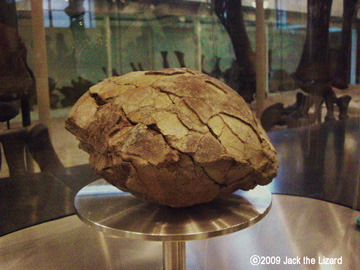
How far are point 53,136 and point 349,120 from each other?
→ 1.86 meters

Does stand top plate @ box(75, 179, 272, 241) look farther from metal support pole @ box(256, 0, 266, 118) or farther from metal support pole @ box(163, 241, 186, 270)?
metal support pole @ box(256, 0, 266, 118)

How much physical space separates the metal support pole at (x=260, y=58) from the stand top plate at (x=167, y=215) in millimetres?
1542

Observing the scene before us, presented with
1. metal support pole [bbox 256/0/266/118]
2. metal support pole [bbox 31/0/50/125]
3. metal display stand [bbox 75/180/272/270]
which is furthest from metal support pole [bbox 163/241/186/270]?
metal support pole [bbox 256/0/266/118]

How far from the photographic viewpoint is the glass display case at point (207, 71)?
1.98 metres

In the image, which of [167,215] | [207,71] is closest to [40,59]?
[207,71]

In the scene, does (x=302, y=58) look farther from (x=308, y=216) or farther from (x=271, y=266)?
(x=271, y=266)

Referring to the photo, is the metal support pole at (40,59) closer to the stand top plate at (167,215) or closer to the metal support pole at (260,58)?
the stand top plate at (167,215)

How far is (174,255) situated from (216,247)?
50 centimetres

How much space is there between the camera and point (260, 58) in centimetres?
272

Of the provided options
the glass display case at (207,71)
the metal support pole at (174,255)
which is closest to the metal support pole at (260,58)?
the glass display case at (207,71)

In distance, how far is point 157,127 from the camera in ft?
3.40

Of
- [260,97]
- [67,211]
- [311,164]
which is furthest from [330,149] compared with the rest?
[67,211]

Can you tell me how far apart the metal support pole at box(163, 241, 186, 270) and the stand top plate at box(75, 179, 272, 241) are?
154 mm

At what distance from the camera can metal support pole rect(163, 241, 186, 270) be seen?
1248 millimetres
